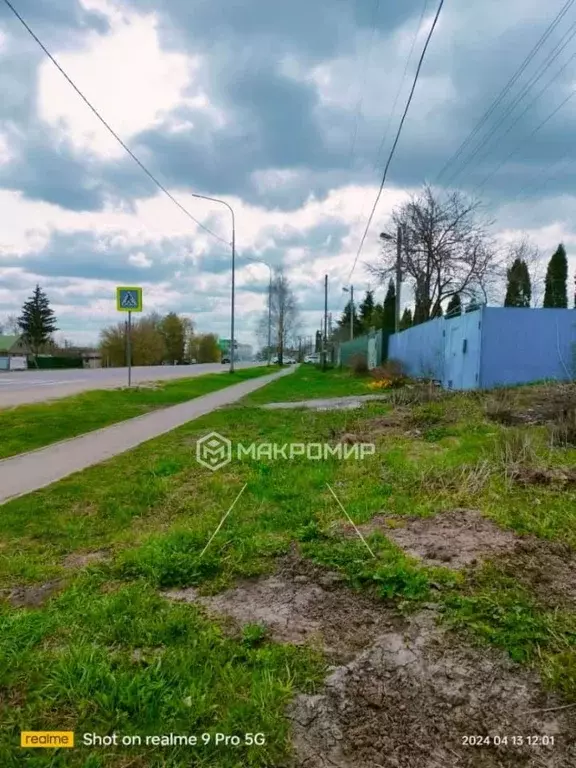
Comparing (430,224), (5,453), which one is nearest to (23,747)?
(5,453)

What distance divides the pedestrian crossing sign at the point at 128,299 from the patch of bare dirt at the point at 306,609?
1540 cm

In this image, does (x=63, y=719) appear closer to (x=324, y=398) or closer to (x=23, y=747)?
(x=23, y=747)

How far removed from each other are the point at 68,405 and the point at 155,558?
1101 centimetres

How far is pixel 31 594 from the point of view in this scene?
327cm

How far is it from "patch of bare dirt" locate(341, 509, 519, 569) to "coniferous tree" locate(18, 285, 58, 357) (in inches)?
3125

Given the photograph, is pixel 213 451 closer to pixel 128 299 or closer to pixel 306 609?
pixel 306 609

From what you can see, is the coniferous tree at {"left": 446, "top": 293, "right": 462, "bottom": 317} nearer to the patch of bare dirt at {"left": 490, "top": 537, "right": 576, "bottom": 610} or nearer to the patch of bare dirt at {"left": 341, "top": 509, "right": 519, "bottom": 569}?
the patch of bare dirt at {"left": 341, "top": 509, "right": 519, "bottom": 569}

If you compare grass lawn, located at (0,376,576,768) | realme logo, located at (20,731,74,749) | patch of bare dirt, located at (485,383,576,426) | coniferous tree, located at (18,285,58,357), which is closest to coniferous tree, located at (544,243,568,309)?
patch of bare dirt, located at (485,383,576,426)

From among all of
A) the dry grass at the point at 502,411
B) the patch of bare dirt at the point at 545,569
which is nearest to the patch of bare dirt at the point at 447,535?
the patch of bare dirt at the point at 545,569

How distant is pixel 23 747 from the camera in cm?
199

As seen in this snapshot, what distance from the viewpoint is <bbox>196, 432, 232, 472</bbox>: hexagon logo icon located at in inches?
A: 273

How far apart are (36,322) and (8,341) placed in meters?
7.66

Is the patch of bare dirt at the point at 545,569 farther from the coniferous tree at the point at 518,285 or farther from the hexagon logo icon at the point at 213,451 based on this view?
the coniferous tree at the point at 518,285

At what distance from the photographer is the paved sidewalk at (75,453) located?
6086 millimetres
